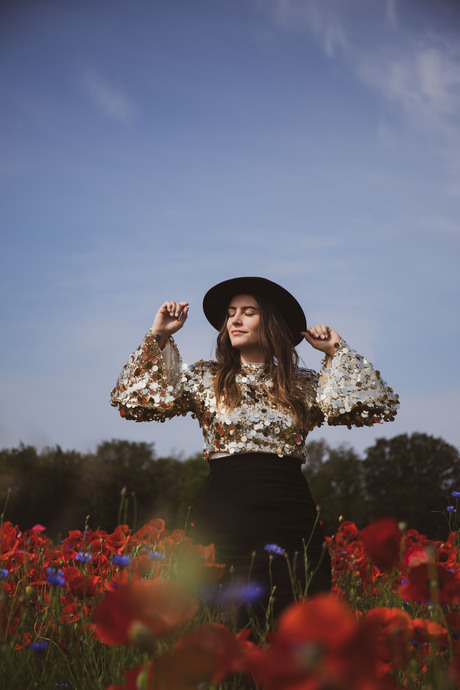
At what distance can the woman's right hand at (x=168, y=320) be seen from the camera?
368cm

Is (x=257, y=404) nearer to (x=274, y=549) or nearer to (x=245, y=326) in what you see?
(x=245, y=326)

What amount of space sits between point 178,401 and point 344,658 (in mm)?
Result: 3046

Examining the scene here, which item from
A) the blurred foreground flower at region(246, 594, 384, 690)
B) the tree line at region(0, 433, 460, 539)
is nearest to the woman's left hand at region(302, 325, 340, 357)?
the blurred foreground flower at region(246, 594, 384, 690)

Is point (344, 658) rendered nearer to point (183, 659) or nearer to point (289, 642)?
point (289, 642)

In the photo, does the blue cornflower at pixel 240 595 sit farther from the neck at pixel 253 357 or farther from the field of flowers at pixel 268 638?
the neck at pixel 253 357

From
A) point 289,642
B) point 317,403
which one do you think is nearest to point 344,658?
point 289,642

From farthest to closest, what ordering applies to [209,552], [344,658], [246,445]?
[246,445] < [209,552] < [344,658]

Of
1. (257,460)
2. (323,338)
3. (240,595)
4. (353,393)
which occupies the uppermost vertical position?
(323,338)

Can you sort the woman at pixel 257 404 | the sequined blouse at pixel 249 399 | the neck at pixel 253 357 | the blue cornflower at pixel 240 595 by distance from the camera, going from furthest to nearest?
the neck at pixel 253 357
the sequined blouse at pixel 249 399
the woman at pixel 257 404
the blue cornflower at pixel 240 595

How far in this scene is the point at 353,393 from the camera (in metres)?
3.44

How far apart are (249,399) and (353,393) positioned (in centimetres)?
63

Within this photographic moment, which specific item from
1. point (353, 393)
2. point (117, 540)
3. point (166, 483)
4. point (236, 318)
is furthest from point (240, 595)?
point (166, 483)

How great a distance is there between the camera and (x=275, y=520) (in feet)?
9.78

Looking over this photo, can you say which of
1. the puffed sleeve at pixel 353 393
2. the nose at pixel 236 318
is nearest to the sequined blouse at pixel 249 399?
the puffed sleeve at pixel 353 393
